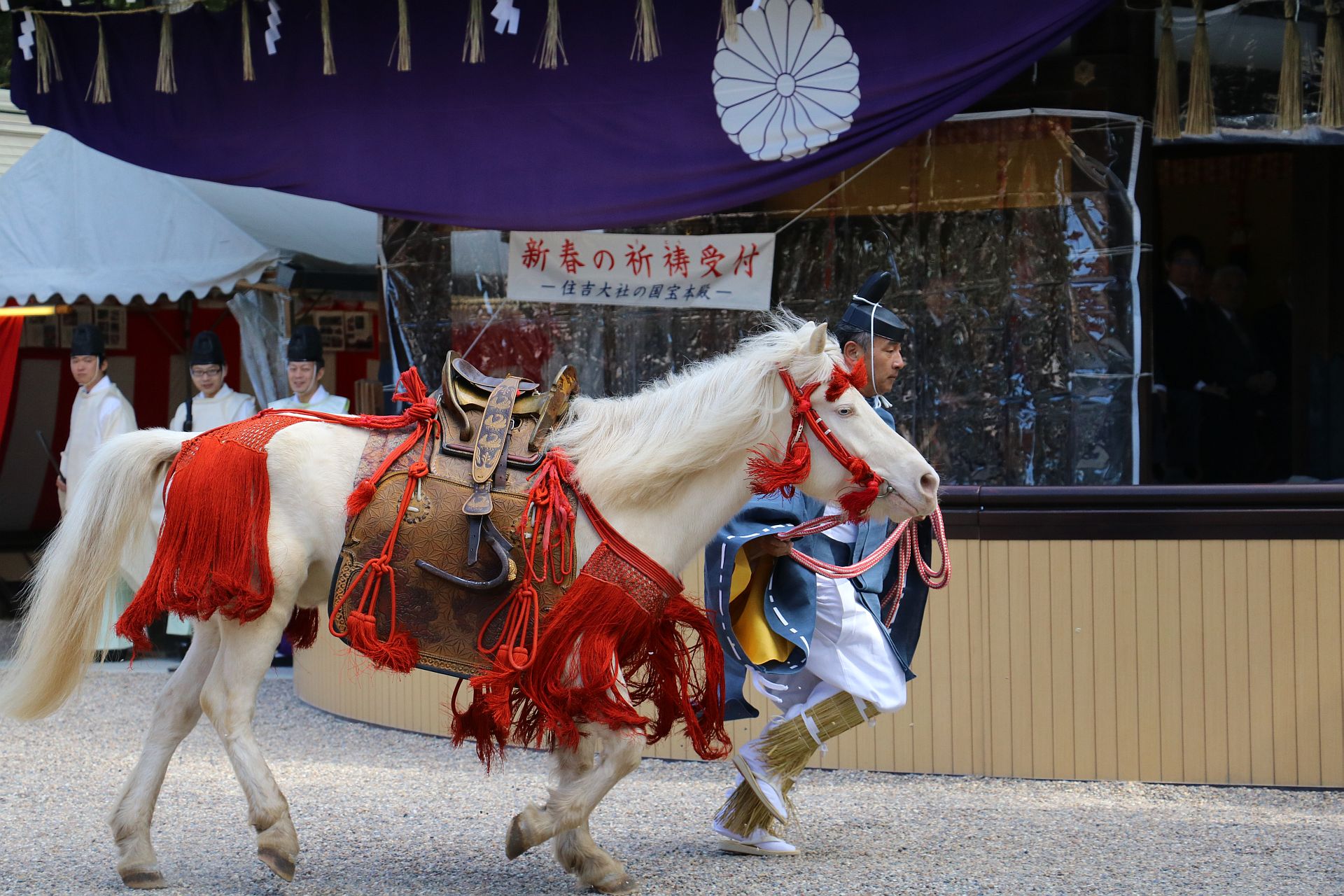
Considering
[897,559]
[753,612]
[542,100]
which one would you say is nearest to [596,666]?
[753,612]

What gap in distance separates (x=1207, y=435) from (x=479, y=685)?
5907 millimetres

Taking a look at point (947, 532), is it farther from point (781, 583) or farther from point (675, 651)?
point (675, 651)

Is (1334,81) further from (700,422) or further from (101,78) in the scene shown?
(101,78)

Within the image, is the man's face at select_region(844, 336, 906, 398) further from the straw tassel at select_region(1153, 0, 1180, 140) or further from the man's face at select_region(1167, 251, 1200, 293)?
the man's face at select_region(1167, 251, 1200, 293)

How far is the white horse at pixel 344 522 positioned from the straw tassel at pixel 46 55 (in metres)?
3.51

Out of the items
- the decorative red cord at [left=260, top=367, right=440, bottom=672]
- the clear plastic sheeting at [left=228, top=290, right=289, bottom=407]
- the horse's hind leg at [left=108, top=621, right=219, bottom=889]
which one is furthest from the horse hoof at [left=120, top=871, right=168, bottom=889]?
the clear plastic sheeting at [left=228, top=290, right=289, bottom=407]

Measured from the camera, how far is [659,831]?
438cm

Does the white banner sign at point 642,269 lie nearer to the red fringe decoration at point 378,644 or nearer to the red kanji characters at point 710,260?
the red kanji characters at point 710,260

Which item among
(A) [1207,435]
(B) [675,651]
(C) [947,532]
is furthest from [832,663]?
(A) [1207,435]

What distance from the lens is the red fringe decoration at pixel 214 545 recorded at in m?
3.44

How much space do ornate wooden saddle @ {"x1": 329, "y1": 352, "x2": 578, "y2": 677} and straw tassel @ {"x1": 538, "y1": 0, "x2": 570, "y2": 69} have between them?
2.57m

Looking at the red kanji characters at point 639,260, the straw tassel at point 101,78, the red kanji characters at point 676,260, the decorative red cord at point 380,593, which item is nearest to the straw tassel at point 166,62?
the straw tassel at point 101,78

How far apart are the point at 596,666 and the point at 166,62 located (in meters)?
4.26

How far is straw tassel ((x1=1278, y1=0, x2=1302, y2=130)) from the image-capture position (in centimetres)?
534
